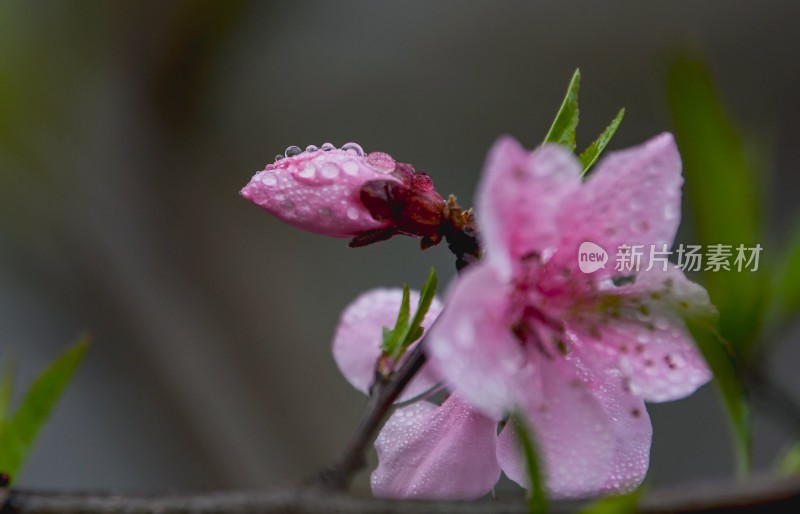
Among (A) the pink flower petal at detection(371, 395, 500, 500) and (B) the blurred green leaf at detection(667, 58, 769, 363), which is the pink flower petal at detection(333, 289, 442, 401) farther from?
(B) the blurred green leaf at detection(667, 58, 769, 363)

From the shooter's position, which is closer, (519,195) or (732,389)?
(519,195)

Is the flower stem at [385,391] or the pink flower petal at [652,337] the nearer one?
the flower stem at [385,391]

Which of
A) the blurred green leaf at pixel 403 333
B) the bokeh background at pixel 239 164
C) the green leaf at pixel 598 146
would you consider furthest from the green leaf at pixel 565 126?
the bokeh background at pixel 239 164

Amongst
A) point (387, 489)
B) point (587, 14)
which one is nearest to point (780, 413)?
point (387, 489)

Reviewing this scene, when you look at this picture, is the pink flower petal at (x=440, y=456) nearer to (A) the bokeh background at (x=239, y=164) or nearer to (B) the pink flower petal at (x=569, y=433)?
(B) the pink flower petal at (x=569, y=433)

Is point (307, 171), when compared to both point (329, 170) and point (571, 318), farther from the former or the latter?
point (571, 318)

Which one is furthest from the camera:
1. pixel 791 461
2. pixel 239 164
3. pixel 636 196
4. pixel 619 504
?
pixel 239 164

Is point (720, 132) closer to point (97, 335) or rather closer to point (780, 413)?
point (780, 413)

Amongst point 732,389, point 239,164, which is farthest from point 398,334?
point 239,164
